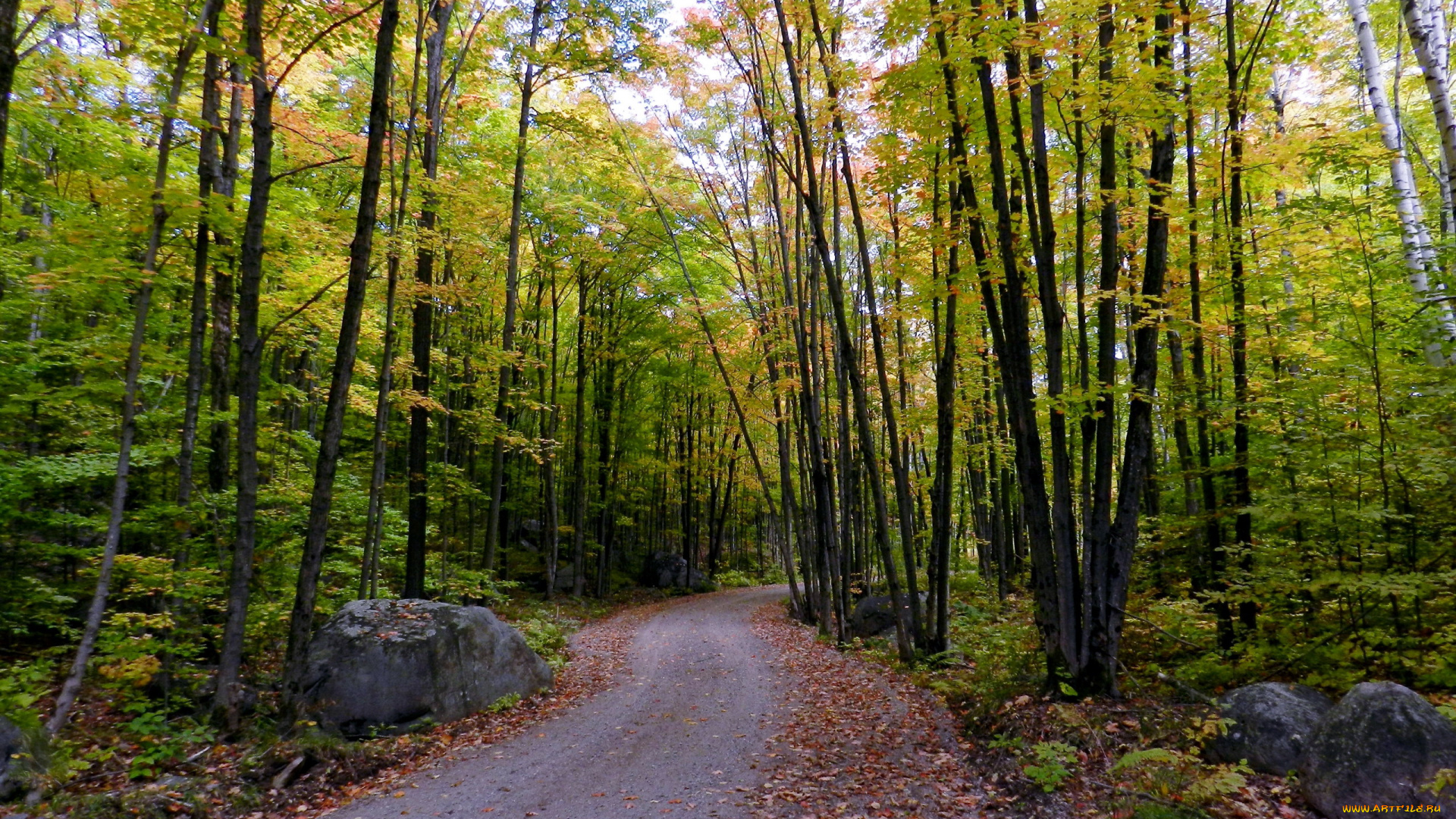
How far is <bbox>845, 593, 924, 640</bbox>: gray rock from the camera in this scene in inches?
527

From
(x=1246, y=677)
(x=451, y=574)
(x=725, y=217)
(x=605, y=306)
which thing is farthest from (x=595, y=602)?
(x=1246, y=677)

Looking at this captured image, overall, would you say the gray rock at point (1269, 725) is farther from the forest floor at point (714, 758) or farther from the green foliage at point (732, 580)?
the green foliage at point (732, 580)

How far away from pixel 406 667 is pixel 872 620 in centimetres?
922

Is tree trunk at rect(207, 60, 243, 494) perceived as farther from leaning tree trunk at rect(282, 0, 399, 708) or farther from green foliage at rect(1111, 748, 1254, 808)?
green foliage at rect(1111, 748, 1254, 808)

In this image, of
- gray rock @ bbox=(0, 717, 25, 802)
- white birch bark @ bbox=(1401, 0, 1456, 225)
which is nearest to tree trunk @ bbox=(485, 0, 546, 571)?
gray rock @ bbox=(0, 717, 25, 802)

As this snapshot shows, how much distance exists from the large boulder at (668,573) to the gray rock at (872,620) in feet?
42.2

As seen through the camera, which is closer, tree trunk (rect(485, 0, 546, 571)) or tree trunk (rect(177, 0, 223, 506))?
tree trunk (rect(177, 0, 223, 506))

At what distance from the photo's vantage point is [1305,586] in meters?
5.08

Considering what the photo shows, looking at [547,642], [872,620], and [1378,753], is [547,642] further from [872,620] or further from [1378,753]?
[1378,753]

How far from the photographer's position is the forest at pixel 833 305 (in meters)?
5.67

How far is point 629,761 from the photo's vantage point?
625 centimetres

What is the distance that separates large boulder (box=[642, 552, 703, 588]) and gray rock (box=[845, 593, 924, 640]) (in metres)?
12.9

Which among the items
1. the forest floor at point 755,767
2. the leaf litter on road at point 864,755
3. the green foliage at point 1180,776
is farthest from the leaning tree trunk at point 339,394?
the green foliage at point 1180,776

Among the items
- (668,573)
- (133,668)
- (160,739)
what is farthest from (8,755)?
(668,573)
